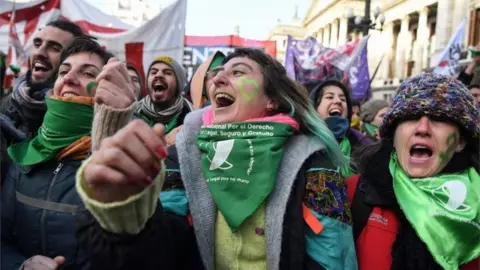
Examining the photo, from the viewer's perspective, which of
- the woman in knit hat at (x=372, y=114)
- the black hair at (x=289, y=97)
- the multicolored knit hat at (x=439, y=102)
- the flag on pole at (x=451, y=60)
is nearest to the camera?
the multicolored knit hat at (x=439, y=102)

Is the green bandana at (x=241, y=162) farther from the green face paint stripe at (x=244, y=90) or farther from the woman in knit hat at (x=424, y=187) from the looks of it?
the woman in knit hat at (x=424, y=187)

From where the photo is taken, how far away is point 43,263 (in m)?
1.61

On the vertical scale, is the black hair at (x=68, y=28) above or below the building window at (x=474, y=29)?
below

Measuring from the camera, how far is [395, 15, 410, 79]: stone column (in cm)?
3709

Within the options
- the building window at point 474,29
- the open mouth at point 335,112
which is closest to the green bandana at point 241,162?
the open mouth at point 335,112

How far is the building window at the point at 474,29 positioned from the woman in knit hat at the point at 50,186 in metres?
24.2

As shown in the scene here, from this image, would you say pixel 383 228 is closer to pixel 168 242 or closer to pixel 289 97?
pixel 289 97

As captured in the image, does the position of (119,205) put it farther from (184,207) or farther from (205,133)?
(205,133)

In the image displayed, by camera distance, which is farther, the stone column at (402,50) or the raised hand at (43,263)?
the stone column at (402,50)

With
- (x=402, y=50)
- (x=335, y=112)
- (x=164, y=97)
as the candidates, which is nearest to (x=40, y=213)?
(x=164, y=97)

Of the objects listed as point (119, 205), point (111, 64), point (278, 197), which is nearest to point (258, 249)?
point (278, 197)

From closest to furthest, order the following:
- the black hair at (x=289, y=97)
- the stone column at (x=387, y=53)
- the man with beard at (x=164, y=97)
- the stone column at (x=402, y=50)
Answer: the black hair at (x=289, y=97) → the man with beard at (x=164, y=97) → the stone column at (x=402, y=50) → the stone column at (x=387, y=53)

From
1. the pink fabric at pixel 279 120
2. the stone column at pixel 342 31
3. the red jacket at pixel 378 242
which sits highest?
the stone column at pixel 342 31

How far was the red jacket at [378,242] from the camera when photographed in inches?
71.5
